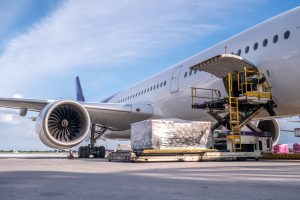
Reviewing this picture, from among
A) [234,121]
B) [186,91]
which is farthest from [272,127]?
[234,121]

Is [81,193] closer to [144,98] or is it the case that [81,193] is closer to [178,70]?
[178,70]

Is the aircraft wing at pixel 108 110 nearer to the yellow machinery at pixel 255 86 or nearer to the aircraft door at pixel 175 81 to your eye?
the aircraft door at pixel 175 81

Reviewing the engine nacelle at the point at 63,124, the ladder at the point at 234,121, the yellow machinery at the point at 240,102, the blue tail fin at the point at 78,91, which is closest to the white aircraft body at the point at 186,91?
→ the engine nacelle at the point at 63,124

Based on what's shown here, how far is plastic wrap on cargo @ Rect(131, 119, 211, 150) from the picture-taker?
10.1m

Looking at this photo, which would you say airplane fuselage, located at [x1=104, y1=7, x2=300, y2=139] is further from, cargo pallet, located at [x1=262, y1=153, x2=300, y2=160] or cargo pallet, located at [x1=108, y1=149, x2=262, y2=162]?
cargo pallet, located at [x1=262, y1=153, x2=300, y2=160]

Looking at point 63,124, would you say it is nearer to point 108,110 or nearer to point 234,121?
point 108,110

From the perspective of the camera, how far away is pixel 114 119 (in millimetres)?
15789

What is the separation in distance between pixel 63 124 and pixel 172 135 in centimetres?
421

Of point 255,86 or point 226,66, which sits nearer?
point 255,86

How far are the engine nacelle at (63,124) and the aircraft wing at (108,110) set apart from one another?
1.00 m

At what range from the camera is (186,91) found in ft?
42.3

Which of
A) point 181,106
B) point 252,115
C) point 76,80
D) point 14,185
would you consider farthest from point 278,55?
point 76,80

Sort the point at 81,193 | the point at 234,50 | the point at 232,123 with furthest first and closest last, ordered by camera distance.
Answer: the point at 234,50 < the point at 232,123 < the point at 81,193

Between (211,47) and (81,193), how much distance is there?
10.3 metres
